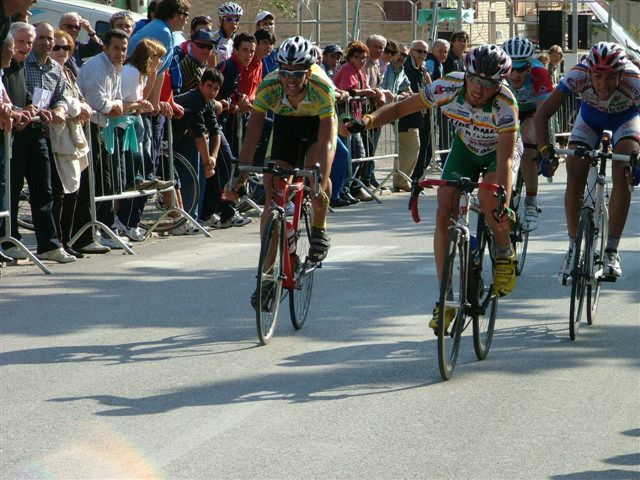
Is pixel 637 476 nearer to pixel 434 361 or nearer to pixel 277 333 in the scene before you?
pixel 434 361

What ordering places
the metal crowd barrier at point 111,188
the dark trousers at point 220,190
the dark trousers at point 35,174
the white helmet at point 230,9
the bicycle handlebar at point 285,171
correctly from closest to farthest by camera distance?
the bicycle handlebar at point 285,171 → the dark trousers at point 35,174 → the metal crowd barrier at point 111,188 → the dark trousers at point 220,190 → the white helmet at point 230,9

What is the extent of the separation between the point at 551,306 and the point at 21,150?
4.96 metres

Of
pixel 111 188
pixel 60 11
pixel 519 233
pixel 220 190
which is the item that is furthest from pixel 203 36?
pixel 60 11

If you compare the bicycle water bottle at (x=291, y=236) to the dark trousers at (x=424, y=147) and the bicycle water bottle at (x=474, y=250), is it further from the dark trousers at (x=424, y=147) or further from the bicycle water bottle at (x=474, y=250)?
the dark trousers at (x=424, y=147)

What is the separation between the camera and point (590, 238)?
30.1 ft

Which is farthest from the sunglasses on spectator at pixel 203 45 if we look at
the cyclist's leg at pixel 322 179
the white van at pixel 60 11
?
the white van at pixel 60 11

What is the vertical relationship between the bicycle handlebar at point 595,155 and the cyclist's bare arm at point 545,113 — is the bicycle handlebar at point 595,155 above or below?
below

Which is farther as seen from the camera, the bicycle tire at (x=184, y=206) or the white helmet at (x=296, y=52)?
the bicycle tire at (x=184, y=206)

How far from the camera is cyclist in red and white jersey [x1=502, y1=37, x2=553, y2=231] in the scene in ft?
40.0

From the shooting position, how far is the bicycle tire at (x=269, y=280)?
8672mm

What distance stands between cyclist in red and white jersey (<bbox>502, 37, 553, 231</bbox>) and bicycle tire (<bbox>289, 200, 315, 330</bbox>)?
312cm

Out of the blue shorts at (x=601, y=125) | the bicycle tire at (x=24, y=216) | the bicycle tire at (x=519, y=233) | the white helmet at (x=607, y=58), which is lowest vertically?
the bicycle tire at (x=24, y=216)

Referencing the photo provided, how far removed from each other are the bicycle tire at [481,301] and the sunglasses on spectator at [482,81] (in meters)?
0.87

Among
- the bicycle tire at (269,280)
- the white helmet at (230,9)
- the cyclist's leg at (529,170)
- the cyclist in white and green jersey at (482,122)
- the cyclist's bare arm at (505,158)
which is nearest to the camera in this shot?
the cyclist in white and green jersey at (482,122)
